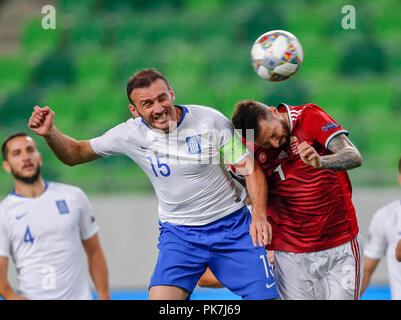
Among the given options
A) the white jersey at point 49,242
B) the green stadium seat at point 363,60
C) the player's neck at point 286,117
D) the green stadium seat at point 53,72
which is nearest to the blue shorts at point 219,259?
the player's neck at point 286,117

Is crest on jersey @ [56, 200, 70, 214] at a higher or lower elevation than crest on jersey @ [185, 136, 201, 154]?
lower

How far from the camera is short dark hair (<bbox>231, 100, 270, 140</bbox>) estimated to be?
3.79 metres

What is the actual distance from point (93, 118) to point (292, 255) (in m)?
6.11

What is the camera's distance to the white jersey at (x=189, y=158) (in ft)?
12.6

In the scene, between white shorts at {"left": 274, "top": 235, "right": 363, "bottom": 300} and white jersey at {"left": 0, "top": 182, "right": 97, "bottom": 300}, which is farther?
white jersey at {"left": 0, "top": 182, "right": 97, "bottom": 300}

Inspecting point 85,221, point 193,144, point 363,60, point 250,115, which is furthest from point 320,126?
point 363,60

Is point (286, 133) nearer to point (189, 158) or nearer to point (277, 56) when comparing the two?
point (277, 56)

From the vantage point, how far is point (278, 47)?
13.0 ft

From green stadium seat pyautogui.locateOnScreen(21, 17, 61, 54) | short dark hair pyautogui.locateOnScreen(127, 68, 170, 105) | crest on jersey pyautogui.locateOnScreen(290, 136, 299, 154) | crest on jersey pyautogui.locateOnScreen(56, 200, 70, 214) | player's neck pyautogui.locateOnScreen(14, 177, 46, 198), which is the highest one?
green stadium seat pyautogui.locateOnScreen(21, 17, 61, 54)

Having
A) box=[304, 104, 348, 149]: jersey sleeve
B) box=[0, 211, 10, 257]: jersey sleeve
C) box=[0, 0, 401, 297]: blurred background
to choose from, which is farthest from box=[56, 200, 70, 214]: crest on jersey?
box=[0, 0, 401, 297]: blurred background

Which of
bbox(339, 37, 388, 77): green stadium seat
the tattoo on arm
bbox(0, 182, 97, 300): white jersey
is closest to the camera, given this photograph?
the tattoo on arm

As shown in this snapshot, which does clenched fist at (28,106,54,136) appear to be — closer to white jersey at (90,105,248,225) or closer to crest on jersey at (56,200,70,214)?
white jersey at (90,105,248,225)

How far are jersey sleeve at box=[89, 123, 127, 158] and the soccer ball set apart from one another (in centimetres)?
91

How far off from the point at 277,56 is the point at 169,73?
7472mm
